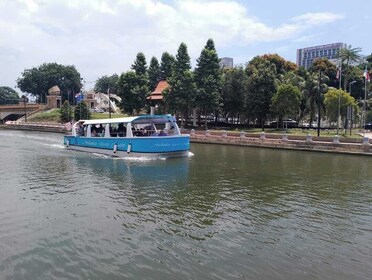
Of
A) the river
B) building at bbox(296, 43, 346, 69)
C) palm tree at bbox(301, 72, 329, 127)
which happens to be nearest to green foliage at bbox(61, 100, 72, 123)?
palm tree at bbox(301, 72, 329, 127)

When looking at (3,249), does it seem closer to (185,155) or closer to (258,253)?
(258,253)

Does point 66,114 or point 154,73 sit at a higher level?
point 154,73

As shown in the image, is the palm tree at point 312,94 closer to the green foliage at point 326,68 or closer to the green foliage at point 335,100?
the green foliage at point 335,100

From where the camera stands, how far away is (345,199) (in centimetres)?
1598

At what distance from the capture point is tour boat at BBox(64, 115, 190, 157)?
92.8 feet

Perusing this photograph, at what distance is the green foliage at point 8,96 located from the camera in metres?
158

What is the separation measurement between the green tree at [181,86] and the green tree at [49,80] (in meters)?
81.6

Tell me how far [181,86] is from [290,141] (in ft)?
75.3

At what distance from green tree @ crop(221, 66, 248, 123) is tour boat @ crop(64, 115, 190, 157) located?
102ft

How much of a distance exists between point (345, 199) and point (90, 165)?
16.4 metres

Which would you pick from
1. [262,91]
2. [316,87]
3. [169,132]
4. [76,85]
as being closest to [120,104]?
[262,91]

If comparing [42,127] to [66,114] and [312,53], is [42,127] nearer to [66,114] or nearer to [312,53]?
[66,114]

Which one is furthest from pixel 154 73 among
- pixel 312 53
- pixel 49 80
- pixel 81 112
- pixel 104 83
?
pixel 312 53

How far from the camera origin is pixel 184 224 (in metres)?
12.1
